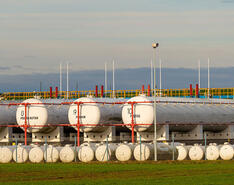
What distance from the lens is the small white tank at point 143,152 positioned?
4375 cm

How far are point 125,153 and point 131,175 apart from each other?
12.0m

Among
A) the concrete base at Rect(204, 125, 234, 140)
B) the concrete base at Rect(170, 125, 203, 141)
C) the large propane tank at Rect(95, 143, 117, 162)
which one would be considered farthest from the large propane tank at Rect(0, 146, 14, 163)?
the concrete base at Rect(204, 125, 234, 140)

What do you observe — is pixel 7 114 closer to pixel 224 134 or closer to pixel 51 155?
pixel 51 155

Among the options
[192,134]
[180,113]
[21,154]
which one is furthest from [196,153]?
[192,134]

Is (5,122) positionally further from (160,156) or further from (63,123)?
(160,156)

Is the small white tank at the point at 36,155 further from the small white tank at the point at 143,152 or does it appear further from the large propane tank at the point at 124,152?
the small white tank at the point at 143,152

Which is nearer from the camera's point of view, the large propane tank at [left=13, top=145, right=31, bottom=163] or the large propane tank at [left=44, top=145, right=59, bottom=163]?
the large propane tank at [left=44, top=145, right=59, bottom=163]

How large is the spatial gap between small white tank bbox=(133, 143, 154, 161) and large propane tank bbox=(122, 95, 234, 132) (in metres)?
11.8

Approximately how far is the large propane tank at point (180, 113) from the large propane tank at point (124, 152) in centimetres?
1161

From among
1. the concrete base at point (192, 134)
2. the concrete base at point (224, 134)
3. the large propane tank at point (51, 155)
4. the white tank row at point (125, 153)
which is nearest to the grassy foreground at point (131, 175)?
the white tank row at point (125, 153)

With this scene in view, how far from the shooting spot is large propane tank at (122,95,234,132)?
56.1 m

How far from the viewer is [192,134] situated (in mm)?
60844

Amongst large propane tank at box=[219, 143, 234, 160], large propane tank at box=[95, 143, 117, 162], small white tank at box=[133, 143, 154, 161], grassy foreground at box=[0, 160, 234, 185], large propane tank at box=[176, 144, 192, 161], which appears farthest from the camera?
large propane tank at box=[95, 143, 117, 162]

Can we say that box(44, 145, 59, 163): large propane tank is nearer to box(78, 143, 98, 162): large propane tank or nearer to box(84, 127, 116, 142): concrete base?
box(78, 143, 98, 162): large propane tank
